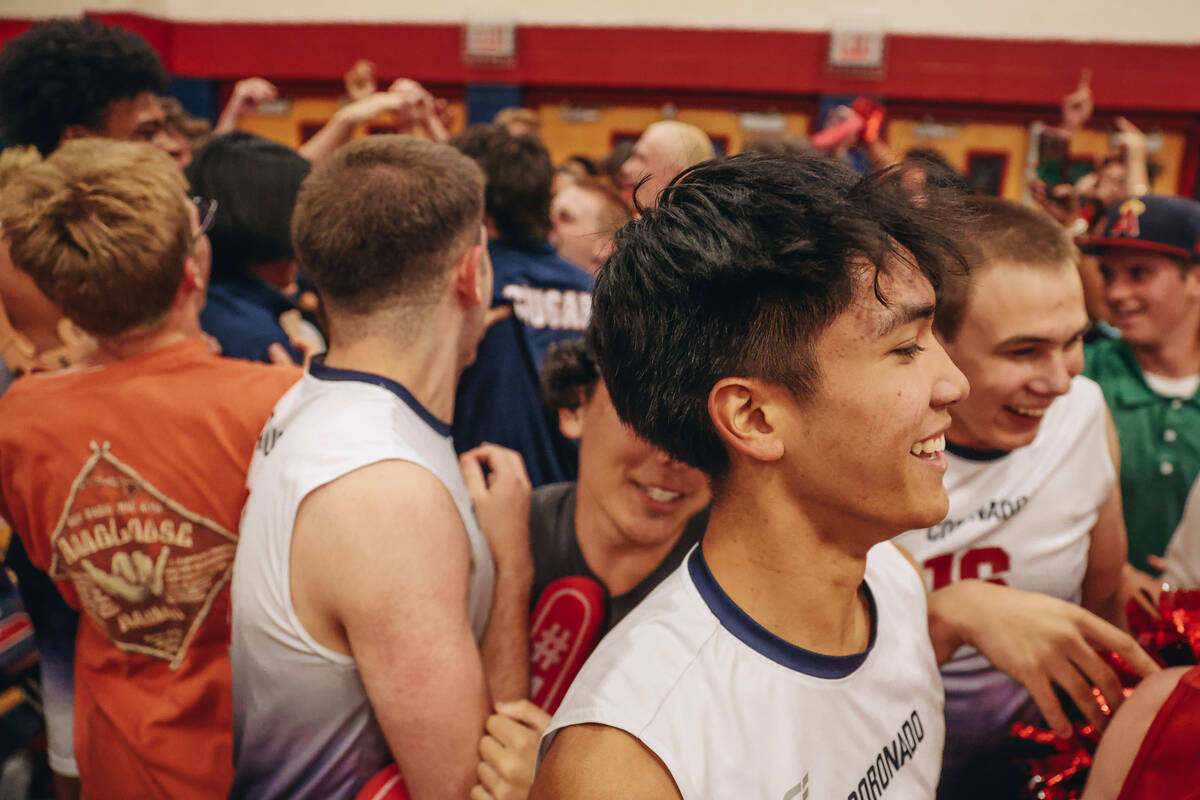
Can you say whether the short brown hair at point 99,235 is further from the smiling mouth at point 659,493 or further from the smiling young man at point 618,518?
the smiling mouth at point 659,493

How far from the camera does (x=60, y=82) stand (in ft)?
8.46

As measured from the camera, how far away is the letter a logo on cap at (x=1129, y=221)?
2430mm

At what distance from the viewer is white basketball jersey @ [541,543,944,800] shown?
2.97 feet

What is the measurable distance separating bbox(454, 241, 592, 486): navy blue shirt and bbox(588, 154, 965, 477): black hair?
43.5 inches

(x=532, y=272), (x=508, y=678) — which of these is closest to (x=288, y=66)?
(x=532, y=272)

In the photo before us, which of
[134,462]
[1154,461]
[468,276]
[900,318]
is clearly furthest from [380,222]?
[1154,461]

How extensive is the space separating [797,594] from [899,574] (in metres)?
0.37

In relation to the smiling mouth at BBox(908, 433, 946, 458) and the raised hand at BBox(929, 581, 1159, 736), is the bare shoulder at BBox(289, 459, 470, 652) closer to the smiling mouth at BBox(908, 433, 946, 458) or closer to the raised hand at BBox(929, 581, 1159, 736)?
the smiling mouth at BBox(908, 433, 946, 458)

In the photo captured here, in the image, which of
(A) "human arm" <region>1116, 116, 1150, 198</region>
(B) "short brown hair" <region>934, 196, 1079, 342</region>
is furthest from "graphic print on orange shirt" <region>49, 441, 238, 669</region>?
(A) "human arm" <region>1116, 116, 1150, 198</region>

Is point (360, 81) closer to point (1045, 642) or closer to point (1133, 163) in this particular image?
point (1133, 163)

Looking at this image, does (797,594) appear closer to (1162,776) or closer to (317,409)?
(1162,776)

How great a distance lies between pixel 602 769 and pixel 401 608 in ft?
1.43

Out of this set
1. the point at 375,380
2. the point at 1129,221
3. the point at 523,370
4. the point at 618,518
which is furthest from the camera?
the point at 1129,221

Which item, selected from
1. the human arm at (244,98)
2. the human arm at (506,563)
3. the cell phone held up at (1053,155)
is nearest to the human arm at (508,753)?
the human arm at (506,563)
